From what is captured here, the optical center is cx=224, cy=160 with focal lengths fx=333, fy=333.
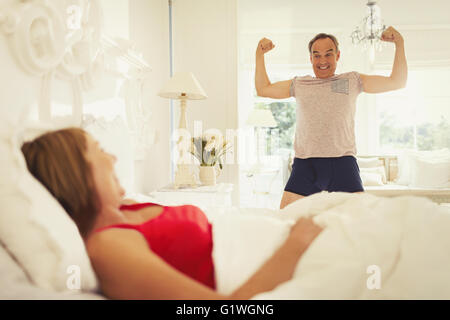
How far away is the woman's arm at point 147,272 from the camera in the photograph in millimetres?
646

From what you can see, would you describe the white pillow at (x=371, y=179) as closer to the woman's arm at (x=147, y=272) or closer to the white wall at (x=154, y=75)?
the white wall at (x=154, y=75)

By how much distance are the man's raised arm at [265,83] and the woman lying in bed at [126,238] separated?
1.16 m

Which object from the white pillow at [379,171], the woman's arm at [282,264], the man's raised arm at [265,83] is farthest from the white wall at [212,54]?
the woman's arm at [282,264]

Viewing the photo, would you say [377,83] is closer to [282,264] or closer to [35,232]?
[282,264]

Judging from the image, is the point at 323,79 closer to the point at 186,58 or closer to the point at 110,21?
the point at 110,21

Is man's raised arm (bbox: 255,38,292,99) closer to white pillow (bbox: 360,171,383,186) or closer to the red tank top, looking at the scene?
the red tank top

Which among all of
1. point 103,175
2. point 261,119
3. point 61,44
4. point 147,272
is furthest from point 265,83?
point 261,119

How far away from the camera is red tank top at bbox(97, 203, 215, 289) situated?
31.4 inches

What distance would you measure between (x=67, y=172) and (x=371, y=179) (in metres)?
3.57

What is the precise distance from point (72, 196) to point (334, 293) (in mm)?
629

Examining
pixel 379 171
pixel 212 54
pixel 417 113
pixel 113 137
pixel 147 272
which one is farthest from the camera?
pixel 417 113

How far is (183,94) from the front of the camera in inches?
A: 95.8

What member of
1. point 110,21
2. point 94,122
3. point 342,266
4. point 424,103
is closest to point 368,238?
point 342,266
